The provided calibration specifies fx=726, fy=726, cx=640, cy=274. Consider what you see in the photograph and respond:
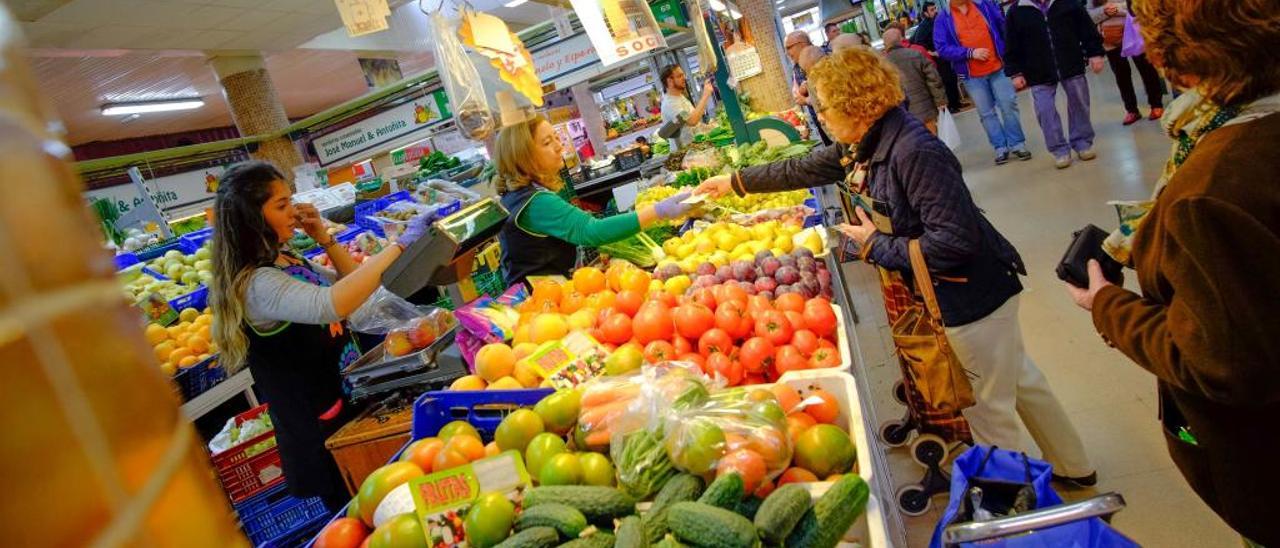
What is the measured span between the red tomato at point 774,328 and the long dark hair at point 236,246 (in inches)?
74.7

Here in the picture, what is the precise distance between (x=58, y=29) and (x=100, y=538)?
32.9 feet

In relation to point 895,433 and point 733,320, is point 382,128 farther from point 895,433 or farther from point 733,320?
point 733,320

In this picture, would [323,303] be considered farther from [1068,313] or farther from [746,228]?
[1068,313]

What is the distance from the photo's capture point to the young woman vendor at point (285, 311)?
8.81 feet

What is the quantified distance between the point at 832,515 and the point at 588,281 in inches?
69.0

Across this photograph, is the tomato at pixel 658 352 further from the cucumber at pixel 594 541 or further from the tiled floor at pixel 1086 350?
the tiled floor at pixel 1086 350

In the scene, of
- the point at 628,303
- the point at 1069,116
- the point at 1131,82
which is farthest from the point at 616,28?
the point at 1131,82

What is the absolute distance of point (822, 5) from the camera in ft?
55.0

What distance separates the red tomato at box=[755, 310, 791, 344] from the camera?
7.37 feet

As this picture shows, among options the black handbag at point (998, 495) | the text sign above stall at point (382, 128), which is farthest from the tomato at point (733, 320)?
the text sign above stall at point (382, 128)

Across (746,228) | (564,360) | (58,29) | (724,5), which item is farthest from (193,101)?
(564,360)

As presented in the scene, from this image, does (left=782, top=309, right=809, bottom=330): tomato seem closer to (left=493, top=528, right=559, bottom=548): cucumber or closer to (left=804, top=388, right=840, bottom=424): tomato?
(left=804, top=388, right=840, bottom=424): tomato

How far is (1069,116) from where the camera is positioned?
22.8ft

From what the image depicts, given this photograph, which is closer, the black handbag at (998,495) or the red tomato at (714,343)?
the black handbag at (998,495)
